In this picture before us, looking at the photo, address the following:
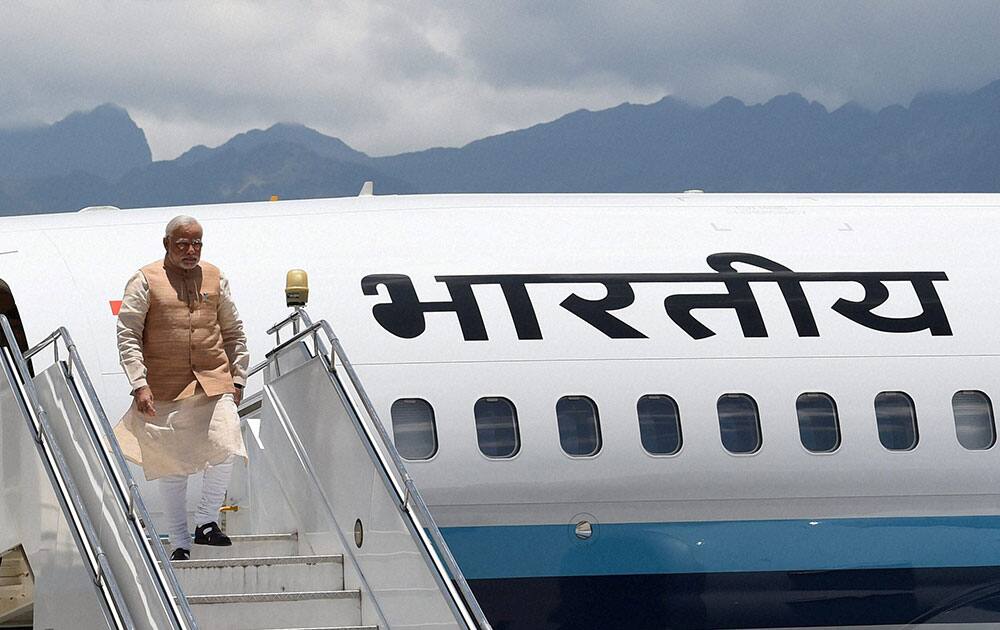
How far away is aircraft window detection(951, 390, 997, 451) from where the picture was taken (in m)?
9.08

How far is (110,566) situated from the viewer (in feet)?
19.8

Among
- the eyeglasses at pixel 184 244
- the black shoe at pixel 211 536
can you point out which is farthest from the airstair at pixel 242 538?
the eyeglasses at pixel 184 244

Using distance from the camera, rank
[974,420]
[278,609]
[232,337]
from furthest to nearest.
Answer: [974,420], [232,337], [278,609]

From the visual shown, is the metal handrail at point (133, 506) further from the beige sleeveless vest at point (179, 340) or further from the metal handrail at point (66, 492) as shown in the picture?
the beige sleeveless vest at point (179, 340)

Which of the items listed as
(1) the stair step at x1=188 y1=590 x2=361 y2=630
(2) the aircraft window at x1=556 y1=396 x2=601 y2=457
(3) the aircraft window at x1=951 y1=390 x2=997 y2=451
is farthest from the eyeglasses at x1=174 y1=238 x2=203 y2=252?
(3) the aircraft window at x1=951 y1=390 x2=997 y2=451

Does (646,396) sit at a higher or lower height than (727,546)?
higher

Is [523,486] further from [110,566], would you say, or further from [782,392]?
[110,566]

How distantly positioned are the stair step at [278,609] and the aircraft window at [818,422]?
3.54m

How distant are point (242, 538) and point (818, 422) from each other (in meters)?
3.87

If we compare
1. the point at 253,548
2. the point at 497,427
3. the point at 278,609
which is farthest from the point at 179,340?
the point at 497,427

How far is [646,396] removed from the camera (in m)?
8.71

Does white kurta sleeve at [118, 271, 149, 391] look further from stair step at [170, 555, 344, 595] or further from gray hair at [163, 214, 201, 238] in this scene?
stair step at [170, 555, 344, 595]

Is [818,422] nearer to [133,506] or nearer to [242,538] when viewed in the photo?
[242,538]

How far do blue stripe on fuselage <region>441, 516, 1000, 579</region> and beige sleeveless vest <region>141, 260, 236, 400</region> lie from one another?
86.0 inches
